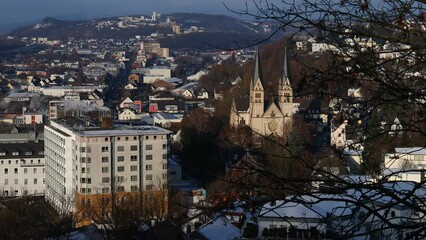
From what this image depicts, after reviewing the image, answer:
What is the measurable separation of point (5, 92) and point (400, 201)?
38074 millimetres

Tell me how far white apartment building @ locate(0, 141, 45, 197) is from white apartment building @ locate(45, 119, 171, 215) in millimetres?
2699

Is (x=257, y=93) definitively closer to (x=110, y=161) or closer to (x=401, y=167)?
(x=110, y=161)

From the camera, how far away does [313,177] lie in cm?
193

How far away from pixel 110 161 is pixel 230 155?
1120cm

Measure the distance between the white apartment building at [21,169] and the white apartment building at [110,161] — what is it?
2699 millimetres

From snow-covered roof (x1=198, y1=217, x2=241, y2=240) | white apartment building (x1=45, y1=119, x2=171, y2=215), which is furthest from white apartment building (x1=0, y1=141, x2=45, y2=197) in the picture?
snow-covered roof (x1=198, y1=217, x2=241, y2=240)

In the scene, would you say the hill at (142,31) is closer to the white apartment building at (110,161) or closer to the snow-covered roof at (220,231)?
the white apartment building at (110,161)

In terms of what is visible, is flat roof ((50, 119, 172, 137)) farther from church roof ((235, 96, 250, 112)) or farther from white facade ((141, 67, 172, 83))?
white facade ((141, 67, 172, 83))

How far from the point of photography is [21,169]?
16.7 meters

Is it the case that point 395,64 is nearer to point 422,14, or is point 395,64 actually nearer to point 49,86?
point 422,14

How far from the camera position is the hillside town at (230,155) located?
1.91m

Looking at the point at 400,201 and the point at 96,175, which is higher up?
the point at 400,201

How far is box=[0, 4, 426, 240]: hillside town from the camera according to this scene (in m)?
1.91

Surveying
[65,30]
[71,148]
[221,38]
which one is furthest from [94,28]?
[71,148]
